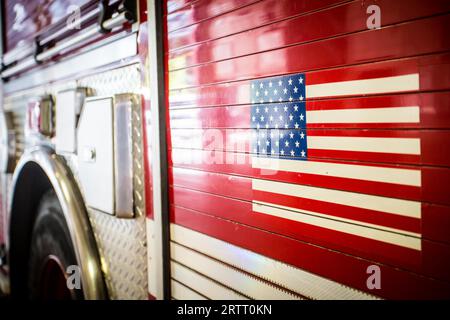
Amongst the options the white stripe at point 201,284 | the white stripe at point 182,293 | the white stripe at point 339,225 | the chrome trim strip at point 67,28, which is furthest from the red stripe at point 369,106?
the chrome trim strip at point 67,28

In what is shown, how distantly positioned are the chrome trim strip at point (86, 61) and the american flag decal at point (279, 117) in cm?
113

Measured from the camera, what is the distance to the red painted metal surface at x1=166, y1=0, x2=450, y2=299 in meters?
1.20

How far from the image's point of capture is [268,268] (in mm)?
1755

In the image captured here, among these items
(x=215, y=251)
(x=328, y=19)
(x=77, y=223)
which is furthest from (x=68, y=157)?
(x=328, y=19)

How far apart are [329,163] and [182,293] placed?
1.38 metres

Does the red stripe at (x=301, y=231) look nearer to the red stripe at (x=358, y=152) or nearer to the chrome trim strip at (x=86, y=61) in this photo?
the red stripe at (x=358, y=152)

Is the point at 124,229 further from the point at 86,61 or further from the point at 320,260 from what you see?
the point at 320,260

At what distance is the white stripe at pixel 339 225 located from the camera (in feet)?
4.20

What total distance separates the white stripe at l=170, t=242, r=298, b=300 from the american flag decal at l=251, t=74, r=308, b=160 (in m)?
0.69

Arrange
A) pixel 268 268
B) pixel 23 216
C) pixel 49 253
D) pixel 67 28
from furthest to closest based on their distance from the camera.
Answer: pixel 23 216, pixel 49 253, pixel 67 28, pixel 268 268

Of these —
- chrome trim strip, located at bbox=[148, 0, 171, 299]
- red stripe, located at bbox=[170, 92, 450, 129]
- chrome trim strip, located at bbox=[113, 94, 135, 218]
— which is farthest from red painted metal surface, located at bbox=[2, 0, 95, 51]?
red stripe, located at bbox=[170, 92, 450, 129]

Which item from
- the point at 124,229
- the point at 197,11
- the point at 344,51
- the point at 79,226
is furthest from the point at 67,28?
the point at 344,51

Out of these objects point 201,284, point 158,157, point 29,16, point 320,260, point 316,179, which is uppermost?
point 29,16

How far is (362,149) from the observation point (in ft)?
4.50
